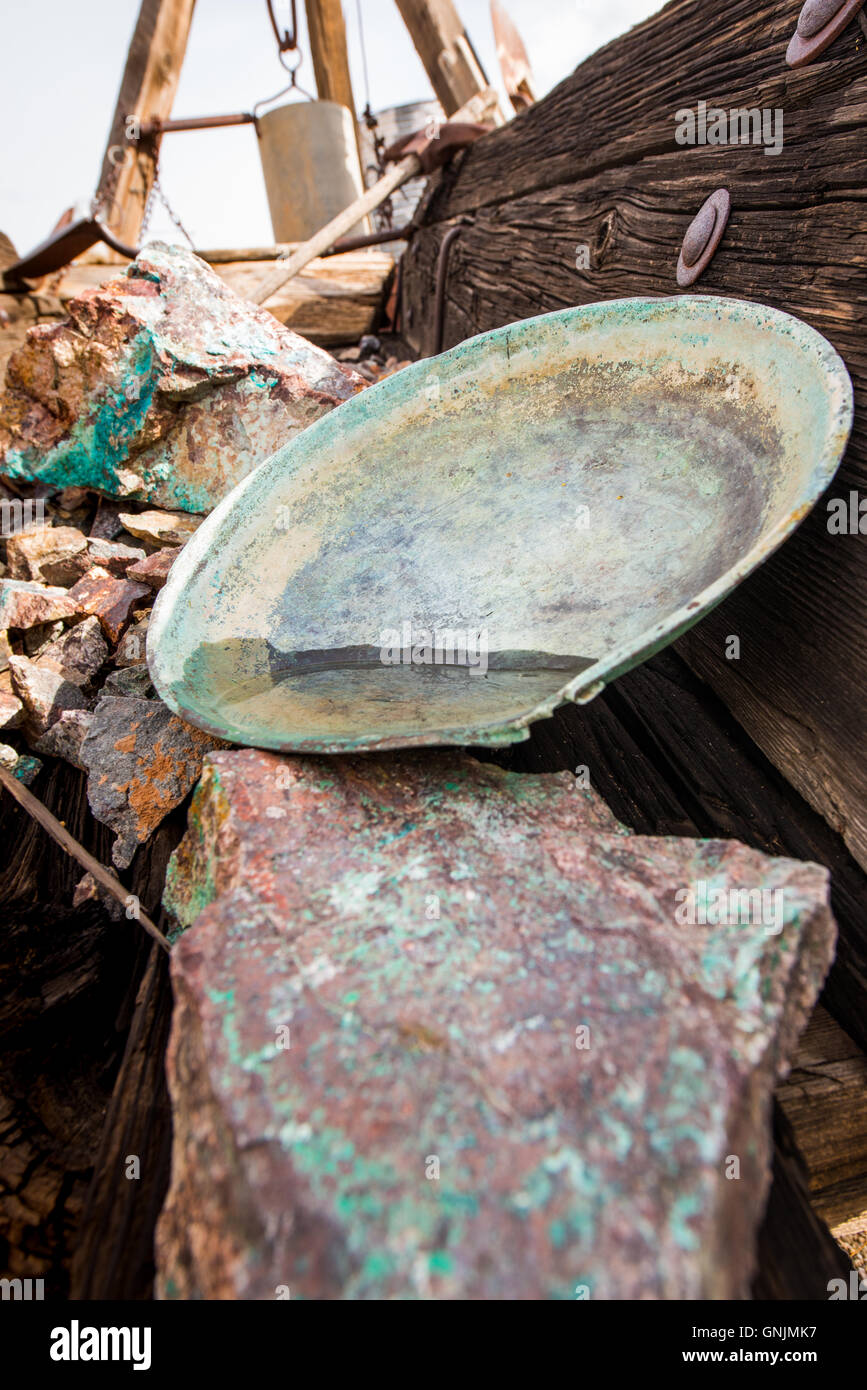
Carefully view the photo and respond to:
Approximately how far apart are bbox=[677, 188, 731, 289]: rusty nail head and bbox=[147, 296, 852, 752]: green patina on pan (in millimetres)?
358

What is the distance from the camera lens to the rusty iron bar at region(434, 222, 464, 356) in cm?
378

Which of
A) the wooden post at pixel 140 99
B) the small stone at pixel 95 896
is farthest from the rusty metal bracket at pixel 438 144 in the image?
the small stone at pixel 95 896

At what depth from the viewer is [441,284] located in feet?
12.6

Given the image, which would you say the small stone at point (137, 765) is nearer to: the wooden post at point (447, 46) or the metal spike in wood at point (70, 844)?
the metal spike in wood at point (70, 844)

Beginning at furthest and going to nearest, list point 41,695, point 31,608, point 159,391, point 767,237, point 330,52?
point 330,52 → point 159,391 → point 31,608 → point 41,695 → point 767,237

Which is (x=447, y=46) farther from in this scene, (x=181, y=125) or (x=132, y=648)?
(x=132, y=648)

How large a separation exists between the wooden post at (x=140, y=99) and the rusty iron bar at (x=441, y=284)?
8.76 ft

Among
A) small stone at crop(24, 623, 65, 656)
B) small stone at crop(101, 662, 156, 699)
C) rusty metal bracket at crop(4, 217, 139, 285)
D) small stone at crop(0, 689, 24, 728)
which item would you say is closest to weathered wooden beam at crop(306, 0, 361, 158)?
rusty metal bracket at crop(4, 217, 139, 285)

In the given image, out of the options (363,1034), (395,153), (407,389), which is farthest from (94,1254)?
(395,153)

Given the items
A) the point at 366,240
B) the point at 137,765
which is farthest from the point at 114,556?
the point at 366,240

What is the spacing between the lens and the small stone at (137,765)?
1.68 metres

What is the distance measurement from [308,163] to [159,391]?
4306 millimetres

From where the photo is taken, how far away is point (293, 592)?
1737 millimetres

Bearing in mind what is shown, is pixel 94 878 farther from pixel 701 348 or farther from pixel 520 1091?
pixel 701 348
